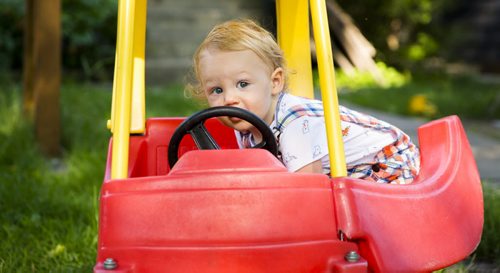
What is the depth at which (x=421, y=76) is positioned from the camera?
9375mm

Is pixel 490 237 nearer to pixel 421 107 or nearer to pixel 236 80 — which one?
pixel 236 80

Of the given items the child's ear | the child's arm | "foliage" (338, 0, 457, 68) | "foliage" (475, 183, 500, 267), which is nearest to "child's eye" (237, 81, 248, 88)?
the child's ear

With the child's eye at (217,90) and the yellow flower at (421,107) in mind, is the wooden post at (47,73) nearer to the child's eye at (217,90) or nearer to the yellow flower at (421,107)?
the child's eye at (217,90)

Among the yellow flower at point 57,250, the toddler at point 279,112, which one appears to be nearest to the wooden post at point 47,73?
the yellow flower at point 57,250

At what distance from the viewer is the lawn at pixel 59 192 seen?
2.98 m

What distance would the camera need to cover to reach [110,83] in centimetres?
775

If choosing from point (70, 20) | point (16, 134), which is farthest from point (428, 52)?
point (16, 134)

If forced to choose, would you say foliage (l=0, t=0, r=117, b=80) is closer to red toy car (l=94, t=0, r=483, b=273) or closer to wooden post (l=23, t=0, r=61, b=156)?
wooden post (l=23, t=0, r=61, b=156)

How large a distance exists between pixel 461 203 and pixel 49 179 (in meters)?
2.20

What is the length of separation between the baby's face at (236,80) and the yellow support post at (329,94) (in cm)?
33

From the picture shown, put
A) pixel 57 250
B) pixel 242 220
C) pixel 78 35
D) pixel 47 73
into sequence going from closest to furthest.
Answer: pixel 242 220 → pixel 57 250 → pixel 47 73 → pixel 78 35

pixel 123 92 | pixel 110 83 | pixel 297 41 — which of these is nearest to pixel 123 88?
pixel 123 92

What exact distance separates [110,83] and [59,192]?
13.4 feet

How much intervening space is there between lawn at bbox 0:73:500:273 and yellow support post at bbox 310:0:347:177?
1.13 metres
